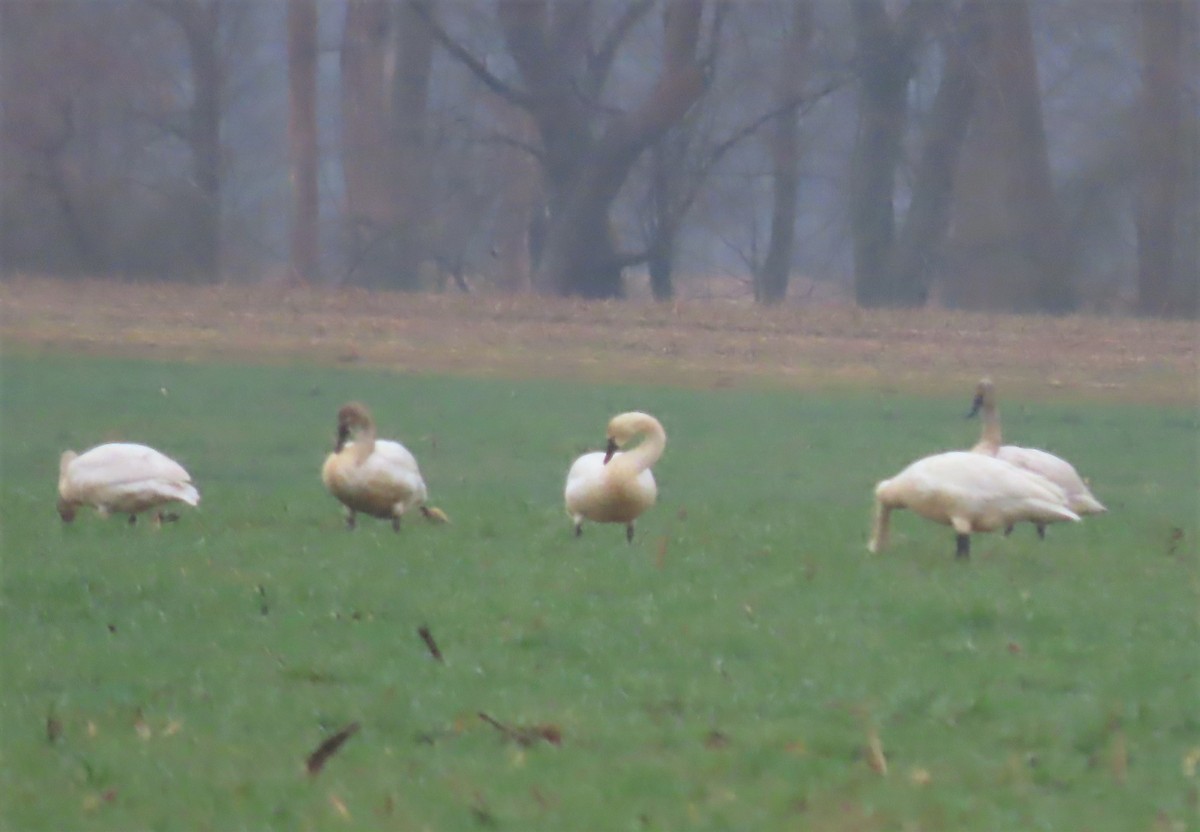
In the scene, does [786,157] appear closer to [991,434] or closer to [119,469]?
[991,434]

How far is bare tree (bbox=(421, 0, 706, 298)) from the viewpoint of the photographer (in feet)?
122

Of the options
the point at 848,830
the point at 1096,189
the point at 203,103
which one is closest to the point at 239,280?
the point at 203,103

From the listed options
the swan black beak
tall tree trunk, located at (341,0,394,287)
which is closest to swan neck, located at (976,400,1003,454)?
the swan black beak

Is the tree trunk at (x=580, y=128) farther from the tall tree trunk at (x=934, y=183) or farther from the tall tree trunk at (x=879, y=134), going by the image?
the tall tree trunk at (x=934, y=183)

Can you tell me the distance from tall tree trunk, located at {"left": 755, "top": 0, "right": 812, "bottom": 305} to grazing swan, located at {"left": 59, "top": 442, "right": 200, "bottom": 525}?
25860mm

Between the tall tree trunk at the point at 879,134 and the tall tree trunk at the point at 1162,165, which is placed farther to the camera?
the tall tree trunk at the point at 879,134

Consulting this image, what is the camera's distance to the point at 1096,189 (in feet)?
135

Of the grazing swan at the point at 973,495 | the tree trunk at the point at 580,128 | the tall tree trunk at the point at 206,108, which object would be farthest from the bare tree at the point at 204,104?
the grazing swan at the point at 973,495

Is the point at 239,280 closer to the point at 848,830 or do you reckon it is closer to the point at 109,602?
the point at 109,602

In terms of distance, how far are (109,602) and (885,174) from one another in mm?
33663

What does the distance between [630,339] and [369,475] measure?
16.9 meters

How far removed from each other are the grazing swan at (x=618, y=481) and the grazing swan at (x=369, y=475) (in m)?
0.99

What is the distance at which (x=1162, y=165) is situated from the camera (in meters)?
37.5

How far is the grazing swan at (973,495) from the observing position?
34.6 feet
